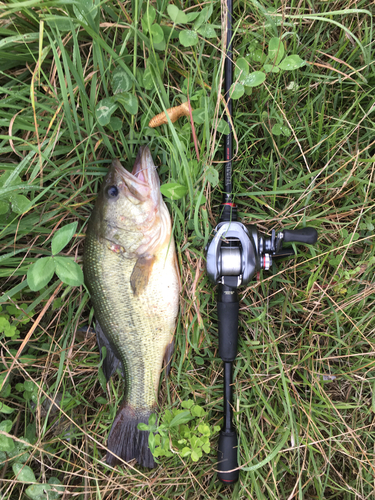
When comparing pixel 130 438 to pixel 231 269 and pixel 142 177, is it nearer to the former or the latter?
pixel 231 269

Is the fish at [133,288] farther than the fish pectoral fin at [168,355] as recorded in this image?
No

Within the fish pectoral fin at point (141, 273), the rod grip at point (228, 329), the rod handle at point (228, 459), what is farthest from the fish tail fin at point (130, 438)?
the fish pectoral fin at point (141, 273)

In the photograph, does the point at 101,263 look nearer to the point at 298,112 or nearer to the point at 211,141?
the point at 211,141

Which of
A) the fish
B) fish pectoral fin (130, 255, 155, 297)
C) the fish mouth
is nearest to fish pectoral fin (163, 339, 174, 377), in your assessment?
the fish

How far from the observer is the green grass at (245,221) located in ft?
5.79

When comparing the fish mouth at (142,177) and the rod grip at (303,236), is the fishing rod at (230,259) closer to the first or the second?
the rod grip at (303,236)

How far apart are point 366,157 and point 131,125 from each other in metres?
1.53

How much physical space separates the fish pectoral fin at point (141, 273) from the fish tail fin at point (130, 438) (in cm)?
82

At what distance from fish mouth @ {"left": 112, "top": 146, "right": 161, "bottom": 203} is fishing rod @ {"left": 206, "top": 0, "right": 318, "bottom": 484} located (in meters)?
0.43

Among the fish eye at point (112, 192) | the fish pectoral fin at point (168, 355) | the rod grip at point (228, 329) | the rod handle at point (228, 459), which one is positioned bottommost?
the rod handle at point (228, 459)

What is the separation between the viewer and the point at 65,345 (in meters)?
2.00

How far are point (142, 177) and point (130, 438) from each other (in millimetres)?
1692

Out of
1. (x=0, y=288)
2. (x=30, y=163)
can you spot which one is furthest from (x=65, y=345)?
(x=30, y=163)

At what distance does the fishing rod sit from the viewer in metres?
1.64
